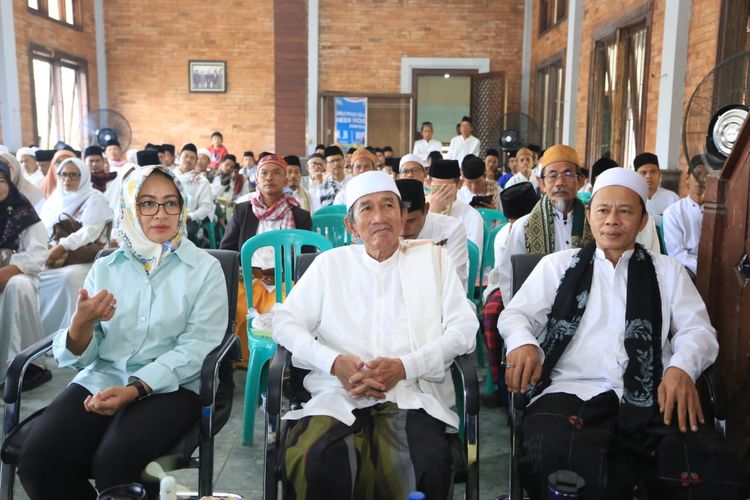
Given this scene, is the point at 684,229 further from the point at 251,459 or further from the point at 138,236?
the point at 138,236

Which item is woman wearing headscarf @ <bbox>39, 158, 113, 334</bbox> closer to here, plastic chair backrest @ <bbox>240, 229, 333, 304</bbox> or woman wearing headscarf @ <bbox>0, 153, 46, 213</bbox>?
woman wearing headscarf @ <bbox>0, 153, 46, 213</bbox>

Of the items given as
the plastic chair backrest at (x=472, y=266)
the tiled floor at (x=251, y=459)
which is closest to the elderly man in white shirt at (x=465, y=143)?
the plastic chair backrest at (x=472, y=266)

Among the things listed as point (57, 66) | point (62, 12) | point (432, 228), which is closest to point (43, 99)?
point (57, 66)

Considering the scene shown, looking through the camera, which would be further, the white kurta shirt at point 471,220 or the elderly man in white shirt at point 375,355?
the white kurta shirt at point 471,220

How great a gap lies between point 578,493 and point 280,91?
10.7m

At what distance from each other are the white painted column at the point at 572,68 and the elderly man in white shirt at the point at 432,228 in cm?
567

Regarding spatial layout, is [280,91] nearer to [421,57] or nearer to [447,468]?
[421,57]

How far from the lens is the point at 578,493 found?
4.22 feet

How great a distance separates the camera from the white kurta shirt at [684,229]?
12.7 ft

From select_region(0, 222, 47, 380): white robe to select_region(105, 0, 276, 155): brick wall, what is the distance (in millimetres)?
8766

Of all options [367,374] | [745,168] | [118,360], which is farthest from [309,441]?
[745,168]

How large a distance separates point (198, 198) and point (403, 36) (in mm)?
6104

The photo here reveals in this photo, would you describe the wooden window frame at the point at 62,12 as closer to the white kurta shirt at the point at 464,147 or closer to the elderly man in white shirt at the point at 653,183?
the white kurta shirt at the point at 464,147

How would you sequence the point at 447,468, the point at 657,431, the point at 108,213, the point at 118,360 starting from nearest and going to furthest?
1. the point at 447,468
2. the point at 657,431
3. the point at 118,360
4. the point at 108,213
